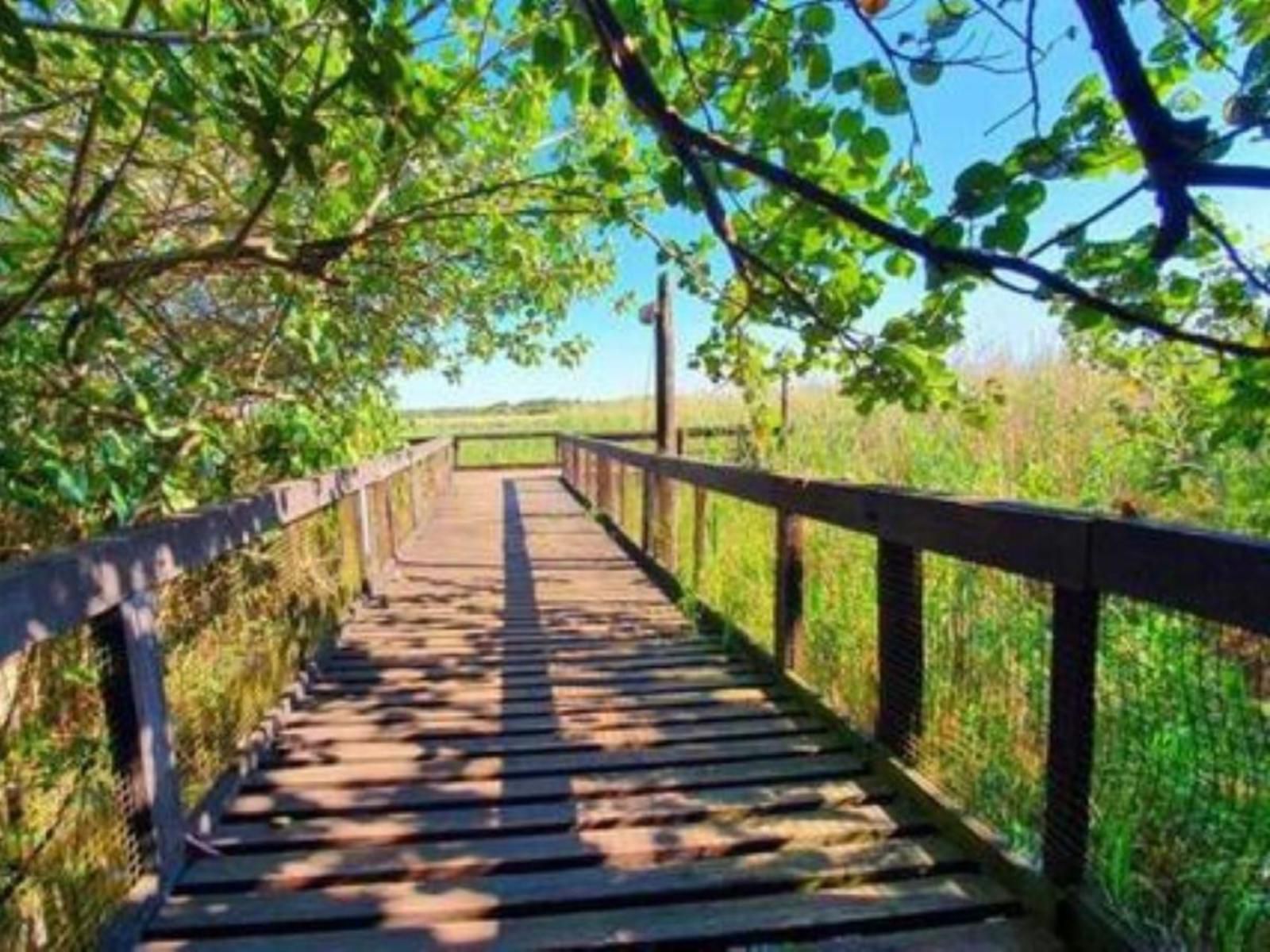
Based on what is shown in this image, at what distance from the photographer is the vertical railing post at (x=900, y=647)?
2.65 m

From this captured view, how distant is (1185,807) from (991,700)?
0.80m

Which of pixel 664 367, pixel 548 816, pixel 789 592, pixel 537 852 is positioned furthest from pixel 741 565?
pixel 664 367

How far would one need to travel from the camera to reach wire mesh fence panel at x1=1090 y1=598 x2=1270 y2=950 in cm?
204

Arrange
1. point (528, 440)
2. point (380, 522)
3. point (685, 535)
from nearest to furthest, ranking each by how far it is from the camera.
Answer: point (685, 535)
point (380, 522)
point (528, 440)

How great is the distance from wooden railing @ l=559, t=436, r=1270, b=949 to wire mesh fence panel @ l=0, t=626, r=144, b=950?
186 centimetres

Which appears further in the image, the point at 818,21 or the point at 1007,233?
the point at 818,21

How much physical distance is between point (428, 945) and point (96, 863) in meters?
1.07

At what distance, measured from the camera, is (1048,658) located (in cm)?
296

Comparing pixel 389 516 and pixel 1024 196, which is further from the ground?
pixel 1024 196

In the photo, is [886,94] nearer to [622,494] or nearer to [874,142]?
[874,142]

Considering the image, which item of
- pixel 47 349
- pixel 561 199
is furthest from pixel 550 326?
pixel 47 349

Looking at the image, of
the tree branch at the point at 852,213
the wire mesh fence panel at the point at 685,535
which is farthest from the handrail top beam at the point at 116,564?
the wire mesh fence panel at the point at 685,535

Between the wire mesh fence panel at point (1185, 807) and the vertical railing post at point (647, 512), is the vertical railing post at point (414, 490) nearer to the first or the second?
the vertical railing post at point (647, 512)

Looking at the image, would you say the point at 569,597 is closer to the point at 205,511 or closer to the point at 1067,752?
the point at 205,511
